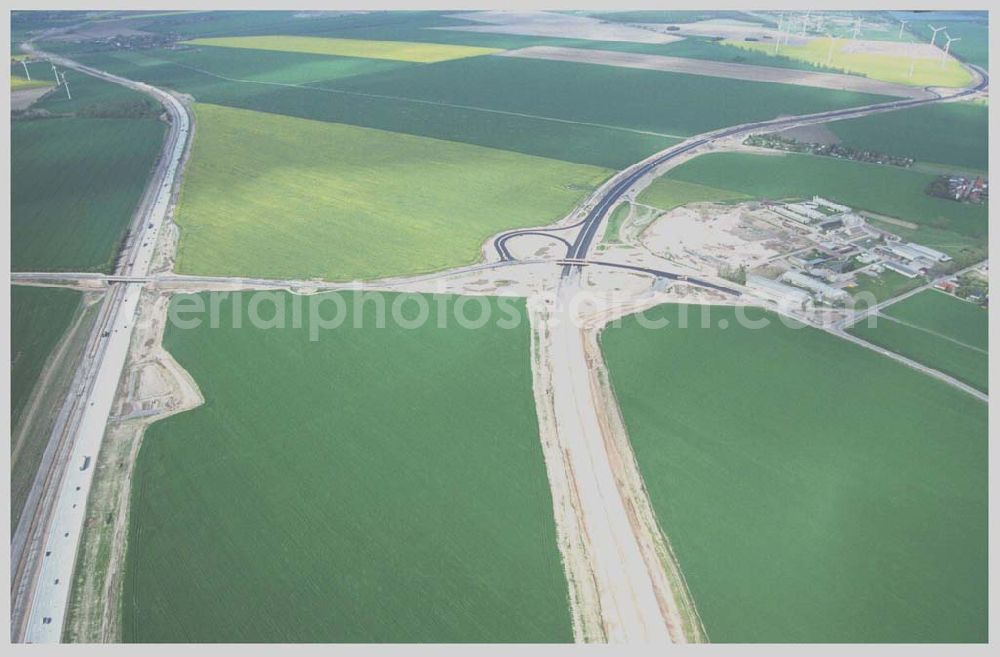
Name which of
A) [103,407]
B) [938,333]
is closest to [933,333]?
[938,333]

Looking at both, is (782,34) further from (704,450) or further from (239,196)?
(704,450)

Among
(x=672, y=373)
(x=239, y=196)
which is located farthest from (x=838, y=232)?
(x=239, y=196)

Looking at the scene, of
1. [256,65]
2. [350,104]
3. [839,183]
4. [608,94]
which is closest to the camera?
[839,183]

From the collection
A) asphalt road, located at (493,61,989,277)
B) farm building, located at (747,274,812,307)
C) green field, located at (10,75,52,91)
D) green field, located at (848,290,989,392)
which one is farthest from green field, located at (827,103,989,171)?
green field, located at (10,75,52,91)

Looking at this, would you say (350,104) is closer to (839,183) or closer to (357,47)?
(357,47)

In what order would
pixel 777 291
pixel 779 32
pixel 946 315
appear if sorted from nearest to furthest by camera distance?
pixel 946 315
pixel 777 291
pixel 779 32

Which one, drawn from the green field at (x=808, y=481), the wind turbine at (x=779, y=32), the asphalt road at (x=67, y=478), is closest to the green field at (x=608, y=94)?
the wind turbine at (x=779, y=32)

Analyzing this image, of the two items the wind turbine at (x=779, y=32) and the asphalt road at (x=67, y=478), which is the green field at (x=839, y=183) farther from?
the wind turbine at (x=779, y=32)
